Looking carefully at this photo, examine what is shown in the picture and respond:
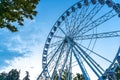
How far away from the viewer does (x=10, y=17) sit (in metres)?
8.80

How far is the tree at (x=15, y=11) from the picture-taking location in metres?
8.49

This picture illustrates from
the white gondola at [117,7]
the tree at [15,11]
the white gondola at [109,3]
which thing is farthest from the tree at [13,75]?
the tree at [15,11]

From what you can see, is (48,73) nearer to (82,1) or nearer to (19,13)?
(82,1)

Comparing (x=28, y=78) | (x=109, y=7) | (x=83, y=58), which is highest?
(x=109, y=7)

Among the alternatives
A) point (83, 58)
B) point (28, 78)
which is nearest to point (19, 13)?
point (83, 58)

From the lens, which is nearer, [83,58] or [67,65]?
[83,58]

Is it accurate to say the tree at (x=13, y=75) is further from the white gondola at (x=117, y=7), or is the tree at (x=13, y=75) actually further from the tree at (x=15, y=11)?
the tree at (x=15, y=11)

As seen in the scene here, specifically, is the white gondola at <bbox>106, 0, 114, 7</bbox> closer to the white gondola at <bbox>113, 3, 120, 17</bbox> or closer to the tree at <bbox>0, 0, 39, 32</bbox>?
the white gondola at <bbox>113, 3, 120, 17</bbox>

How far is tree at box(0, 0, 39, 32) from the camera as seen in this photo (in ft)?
27.9

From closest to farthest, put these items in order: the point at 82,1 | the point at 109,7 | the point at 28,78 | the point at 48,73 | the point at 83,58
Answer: the point at 83,58
the point at 109,7
the point at 82,1
the point at 48,73
the point at 28,78

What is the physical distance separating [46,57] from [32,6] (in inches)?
927

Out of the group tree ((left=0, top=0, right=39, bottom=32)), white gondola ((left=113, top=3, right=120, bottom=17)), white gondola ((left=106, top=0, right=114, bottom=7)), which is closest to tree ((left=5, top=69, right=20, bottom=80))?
white gondola ((left=106, top=0, right=114, bottom=7))

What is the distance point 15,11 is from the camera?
352 inches

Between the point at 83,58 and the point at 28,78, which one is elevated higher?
the point at 83,58
